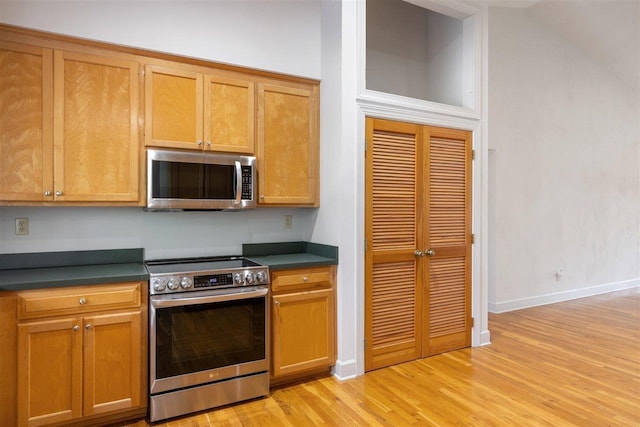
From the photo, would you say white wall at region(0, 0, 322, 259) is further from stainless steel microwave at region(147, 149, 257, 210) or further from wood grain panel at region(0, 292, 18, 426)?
wood grain panel at region(0, 292, 18, 426)

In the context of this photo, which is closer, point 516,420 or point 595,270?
point 516,420

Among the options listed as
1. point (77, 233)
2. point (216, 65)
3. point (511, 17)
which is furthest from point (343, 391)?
point (511, 17)

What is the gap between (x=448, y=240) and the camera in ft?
11.7

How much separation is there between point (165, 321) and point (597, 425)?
2722 millimetres

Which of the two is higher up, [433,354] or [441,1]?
[441,1]

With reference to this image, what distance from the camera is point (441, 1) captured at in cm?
341

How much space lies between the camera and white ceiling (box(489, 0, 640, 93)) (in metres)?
4.83

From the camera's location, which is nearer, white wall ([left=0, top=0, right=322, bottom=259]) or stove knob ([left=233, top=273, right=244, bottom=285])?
white wall ([left=0, top=0, right=322, bottom=259])

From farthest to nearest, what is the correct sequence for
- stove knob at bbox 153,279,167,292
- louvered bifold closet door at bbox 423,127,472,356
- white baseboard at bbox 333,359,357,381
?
louvered bifold closet door at bbox 423,127,472,356 < white baseboard at bbox 333,359,357,381 < stove knob at bbox 153,279,167,292

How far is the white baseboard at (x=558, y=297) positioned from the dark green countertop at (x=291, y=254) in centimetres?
281

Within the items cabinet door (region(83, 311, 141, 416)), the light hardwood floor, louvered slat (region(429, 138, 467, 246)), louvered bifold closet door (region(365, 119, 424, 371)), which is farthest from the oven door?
louvered slat (region(429, 138, 467, 246))

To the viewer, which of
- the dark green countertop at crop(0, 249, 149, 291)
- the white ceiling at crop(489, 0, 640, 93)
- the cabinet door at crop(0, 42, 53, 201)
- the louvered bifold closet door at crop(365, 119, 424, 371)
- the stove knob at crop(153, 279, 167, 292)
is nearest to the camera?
the dark green countertop at crop(0, 249, 149, 291)

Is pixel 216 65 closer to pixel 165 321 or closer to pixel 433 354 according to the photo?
pixel 165 321

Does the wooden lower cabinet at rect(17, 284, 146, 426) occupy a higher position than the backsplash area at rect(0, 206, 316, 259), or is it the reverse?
the backsplash area at rect(0, 206, 316, 259)
